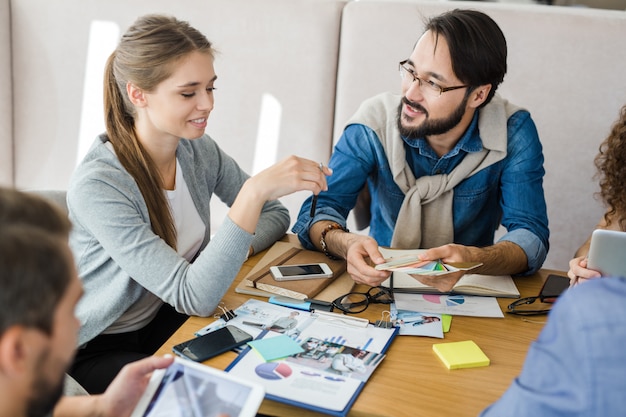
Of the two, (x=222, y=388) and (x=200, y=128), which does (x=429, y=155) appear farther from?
(x=222, y=388)

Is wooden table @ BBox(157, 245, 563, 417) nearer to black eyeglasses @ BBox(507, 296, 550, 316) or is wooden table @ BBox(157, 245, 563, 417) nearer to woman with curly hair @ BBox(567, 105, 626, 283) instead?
black eyeglasses @ BBox(507, 296, 550, 316)

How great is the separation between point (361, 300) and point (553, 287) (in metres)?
0.49

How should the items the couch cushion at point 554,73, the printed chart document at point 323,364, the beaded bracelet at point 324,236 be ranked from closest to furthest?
the printed chart document at point 323,364 → the beaded bracelet at point 324,236 → the couch cushion at point 554,73

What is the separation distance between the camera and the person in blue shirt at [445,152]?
6.31 feet

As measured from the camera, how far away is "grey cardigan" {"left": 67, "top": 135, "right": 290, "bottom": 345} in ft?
4.86

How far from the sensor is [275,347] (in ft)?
4.33

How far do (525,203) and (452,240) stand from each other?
0.80 ft

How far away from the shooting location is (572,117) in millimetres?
2635

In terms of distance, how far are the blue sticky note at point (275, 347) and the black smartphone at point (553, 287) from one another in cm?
64

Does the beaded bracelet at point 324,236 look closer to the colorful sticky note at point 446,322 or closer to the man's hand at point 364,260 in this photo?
the man's hand at point 364,260

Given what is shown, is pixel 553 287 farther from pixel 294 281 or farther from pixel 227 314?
pixel 227 314

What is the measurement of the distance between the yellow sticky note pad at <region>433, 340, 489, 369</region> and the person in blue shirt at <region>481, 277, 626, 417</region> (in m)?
0.51

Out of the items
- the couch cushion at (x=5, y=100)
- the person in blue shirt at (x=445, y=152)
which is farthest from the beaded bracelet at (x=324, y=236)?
the couch cushion at (x=5, y=100)

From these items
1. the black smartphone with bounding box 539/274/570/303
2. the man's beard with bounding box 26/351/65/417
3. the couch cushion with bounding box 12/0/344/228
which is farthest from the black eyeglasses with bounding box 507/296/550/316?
the couch cushion with bounding box 12/0/344/228
